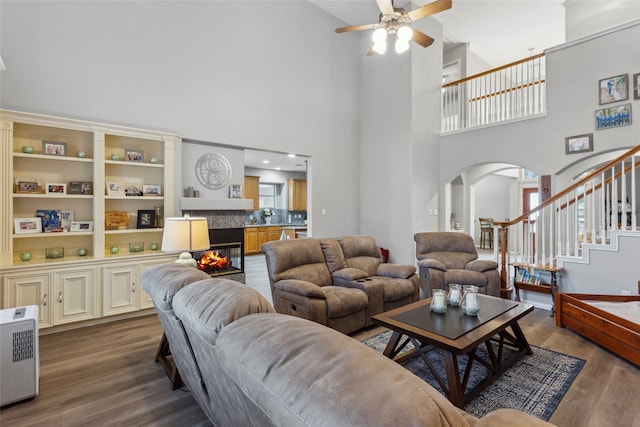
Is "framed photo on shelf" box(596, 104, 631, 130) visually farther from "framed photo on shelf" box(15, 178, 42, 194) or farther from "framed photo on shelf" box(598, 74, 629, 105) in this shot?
"framed photo on shelf" box(15, 178, 42, 194)

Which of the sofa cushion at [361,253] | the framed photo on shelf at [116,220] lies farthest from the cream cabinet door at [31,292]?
the sofa cushion at [361,253]

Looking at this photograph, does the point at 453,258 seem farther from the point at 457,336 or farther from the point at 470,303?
the point at 457,336

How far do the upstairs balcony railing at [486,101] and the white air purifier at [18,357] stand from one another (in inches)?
261

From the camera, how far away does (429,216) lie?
617 cm

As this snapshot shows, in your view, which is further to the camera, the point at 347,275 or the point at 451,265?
the point at 451,265

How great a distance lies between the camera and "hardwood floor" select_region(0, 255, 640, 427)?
6.32 ft

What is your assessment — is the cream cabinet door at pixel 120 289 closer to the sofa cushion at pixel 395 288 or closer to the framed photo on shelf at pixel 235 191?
the framed photo on shelf at pixel 235 191

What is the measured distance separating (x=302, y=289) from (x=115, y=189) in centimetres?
264

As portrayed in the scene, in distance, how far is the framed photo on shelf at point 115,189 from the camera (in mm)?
3732

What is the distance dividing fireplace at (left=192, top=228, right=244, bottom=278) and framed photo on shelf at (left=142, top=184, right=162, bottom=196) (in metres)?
0.84

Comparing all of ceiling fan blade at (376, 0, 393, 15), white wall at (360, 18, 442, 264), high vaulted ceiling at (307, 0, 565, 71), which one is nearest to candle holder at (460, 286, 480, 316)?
→ ceiling fan blade at (376, 0, 393, 15)

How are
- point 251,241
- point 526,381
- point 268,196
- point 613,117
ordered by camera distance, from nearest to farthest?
point 526,381 < point 613,117 < point 251,241 < point 268,196

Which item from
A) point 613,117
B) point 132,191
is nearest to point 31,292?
point 132,191

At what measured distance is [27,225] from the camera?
10.6ft
